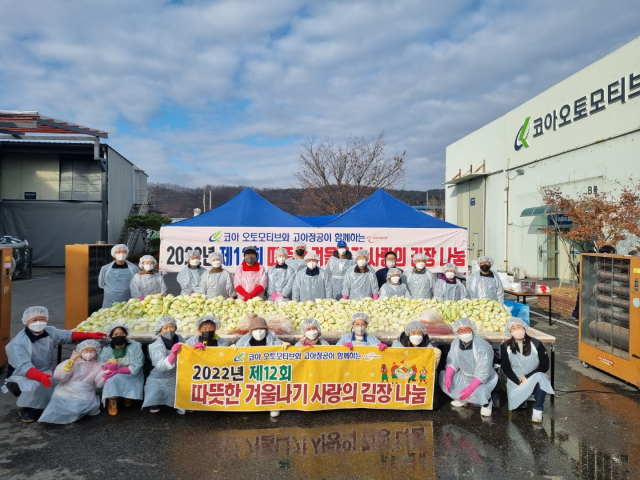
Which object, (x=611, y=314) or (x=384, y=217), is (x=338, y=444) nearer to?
(x=611, y=314)

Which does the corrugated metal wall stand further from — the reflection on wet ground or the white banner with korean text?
the reflection on wet ground

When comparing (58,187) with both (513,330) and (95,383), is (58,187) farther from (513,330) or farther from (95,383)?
(513,330)

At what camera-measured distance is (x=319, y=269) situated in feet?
26.1

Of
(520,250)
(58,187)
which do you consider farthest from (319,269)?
(58,187)

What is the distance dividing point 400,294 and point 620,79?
36.8 ft

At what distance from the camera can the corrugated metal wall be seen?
28.8 metres

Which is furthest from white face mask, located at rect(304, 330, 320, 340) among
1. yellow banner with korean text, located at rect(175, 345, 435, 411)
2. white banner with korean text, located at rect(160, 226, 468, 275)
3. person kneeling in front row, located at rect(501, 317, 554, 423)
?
white banner with korean text, located at rect(160, 226, 468, 275)

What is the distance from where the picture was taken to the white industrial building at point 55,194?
27.6 metres

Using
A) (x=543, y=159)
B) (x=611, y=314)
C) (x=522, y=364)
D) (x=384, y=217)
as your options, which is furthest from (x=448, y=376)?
(x=543, y=159)

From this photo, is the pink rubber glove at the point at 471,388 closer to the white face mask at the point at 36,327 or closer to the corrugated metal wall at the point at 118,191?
the white face mask at the point at 36,327

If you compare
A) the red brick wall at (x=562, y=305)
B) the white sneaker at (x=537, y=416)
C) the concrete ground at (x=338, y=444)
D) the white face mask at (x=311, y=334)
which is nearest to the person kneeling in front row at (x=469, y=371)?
the concrete ground at (x=338, y=444)

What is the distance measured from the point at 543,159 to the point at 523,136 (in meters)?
1.98

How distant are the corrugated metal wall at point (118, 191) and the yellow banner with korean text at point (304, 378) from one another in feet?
86.9

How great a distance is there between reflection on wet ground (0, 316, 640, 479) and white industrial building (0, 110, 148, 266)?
25539mm
